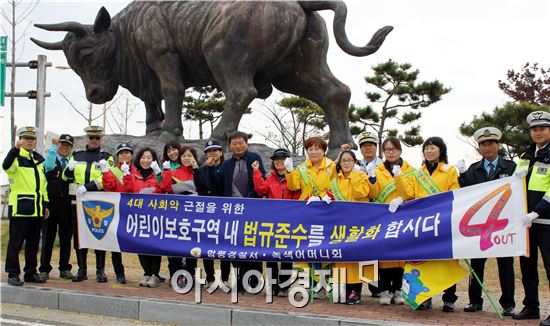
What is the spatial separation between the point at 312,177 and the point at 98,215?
275 centimetres

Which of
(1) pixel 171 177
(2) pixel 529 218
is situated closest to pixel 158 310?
(1) pixel 171 177

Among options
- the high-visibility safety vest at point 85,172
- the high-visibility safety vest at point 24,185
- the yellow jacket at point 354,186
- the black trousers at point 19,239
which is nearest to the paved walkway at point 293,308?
the black trousers at point 19,239

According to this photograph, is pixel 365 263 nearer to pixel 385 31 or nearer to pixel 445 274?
pixel 445 274

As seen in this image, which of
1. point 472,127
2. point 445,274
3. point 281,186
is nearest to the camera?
point 445,274

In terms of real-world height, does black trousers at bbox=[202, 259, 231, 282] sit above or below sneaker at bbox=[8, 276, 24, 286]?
above

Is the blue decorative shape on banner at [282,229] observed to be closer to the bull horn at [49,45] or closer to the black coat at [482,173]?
the black coat at [482,173]

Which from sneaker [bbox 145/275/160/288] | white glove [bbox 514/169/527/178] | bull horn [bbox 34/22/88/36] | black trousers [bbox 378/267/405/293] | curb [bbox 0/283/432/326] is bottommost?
curb [bbox 0/283/432/326]

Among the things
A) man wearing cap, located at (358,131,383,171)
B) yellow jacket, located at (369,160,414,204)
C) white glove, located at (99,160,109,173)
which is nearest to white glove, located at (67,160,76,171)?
white glove, located at (99,160,109,173)

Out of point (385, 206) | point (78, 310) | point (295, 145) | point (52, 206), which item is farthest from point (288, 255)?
point (295, 145)

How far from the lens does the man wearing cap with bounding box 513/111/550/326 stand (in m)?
5.35

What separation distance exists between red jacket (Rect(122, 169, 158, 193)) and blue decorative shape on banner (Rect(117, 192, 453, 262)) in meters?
0.11

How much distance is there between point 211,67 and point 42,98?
19.8 ft

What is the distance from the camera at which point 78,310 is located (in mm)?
6461

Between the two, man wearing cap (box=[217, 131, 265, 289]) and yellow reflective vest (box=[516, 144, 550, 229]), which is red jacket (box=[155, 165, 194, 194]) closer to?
man wearing cap (box=[217, 131, 265, 289])
